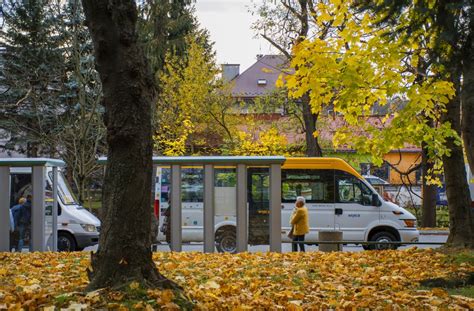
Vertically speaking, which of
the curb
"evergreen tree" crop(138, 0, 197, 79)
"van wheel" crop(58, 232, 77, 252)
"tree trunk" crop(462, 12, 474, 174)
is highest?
"evergreen tree" crop(138, 0, 197, 79)

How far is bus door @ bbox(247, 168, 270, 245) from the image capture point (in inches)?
597

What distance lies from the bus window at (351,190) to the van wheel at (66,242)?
321 inches

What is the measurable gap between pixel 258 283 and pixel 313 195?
522 inches

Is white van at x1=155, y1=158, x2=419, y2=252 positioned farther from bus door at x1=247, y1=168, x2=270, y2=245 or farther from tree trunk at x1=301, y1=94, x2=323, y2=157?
tree trunk at x1=301, y1=94, x2=323, y2=157

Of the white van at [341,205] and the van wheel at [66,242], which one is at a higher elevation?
the white van at [341,205]

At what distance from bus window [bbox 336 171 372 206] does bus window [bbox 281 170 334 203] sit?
0.25m

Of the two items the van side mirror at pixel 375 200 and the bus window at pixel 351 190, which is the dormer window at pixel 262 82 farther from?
the van side mirror at pixel 375 200

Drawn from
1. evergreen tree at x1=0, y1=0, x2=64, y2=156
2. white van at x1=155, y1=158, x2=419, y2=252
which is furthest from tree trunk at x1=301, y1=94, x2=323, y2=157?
evergreen tree at x1=0, y1=0, x2=64, y2=156

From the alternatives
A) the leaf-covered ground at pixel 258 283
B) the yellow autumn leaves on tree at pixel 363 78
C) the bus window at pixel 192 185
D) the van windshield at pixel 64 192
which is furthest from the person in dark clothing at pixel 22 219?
the yellow autumn leaves on tree at pixel 363 78

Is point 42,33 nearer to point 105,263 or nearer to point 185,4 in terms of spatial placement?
point 185,4

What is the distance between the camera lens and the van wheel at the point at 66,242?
19.5 m

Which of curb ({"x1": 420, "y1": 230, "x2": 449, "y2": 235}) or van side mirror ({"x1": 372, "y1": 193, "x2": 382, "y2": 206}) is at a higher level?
van side mirror ({"x1": 372, "y1": 193, "x2": 382, "y2": 206})

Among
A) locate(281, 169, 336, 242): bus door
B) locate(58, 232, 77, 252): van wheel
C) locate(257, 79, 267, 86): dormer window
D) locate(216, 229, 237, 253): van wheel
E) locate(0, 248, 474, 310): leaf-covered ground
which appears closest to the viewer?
locate(0, 248, 474, 310): leaf-covered ground

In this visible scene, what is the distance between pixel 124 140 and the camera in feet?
22.9
